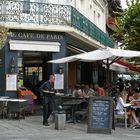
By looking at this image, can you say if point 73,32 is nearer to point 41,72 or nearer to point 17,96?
point 17,96

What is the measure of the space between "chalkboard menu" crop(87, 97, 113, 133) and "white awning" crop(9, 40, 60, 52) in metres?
6.70

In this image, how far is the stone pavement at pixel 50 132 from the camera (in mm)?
13914

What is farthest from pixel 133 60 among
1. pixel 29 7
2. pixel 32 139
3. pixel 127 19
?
pixel 32 139

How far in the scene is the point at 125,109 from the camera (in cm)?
1700

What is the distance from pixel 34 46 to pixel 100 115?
23.4 feet

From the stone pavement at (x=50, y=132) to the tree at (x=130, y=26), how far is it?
9.56 meters

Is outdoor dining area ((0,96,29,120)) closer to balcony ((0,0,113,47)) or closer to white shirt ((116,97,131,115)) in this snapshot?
white shirt ((116,97,131,115))

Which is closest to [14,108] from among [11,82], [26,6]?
[11,82]

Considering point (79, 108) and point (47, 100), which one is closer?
point (47, 100)

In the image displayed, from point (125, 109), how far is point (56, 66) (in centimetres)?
579

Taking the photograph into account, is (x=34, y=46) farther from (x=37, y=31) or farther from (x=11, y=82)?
(x=11, y=82)

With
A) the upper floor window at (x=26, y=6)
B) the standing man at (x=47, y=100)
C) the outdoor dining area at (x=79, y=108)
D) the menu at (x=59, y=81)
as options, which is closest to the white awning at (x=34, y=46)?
the menu at (x=59, y=81)

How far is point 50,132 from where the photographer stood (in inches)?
592

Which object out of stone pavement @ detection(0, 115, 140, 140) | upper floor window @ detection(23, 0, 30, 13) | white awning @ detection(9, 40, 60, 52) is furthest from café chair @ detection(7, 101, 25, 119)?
upper floor window @ detection(23, 0, 30, 13)
